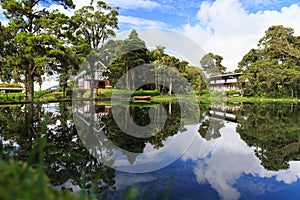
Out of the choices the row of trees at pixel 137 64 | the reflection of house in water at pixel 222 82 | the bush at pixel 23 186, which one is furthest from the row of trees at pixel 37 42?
the reflection of house in water at pixel 222 82

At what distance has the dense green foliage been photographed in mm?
28438

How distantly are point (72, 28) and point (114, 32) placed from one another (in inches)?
203

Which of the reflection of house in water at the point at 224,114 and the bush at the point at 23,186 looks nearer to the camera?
the bush at the point at 23,186

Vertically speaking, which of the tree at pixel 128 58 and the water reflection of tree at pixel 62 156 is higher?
the tree at pixel 128 58

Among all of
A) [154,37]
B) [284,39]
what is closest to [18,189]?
[154,37]

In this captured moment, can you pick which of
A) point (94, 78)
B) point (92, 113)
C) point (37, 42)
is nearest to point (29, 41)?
point (37, 42)

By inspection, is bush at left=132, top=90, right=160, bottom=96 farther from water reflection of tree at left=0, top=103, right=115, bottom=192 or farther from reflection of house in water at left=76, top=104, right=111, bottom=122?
water reflection of tree at left=0, top=103, right=115, bottom=192

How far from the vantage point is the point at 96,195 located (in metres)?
2.39

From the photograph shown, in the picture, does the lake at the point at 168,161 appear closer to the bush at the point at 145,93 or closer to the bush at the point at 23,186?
the bush at the point at 23,186

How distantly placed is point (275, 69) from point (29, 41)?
24.2 m

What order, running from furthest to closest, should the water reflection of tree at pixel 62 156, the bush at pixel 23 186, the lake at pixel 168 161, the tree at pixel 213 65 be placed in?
the tree at pixel 213 65 → the water reflection of tree at pixel 62 156 → the lake at pixel 168 161 → the bush at pixel 23 186

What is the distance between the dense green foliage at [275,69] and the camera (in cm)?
2844

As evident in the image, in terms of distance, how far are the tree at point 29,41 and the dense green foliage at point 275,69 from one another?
21650mm

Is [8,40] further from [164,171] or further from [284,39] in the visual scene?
[284,39]
